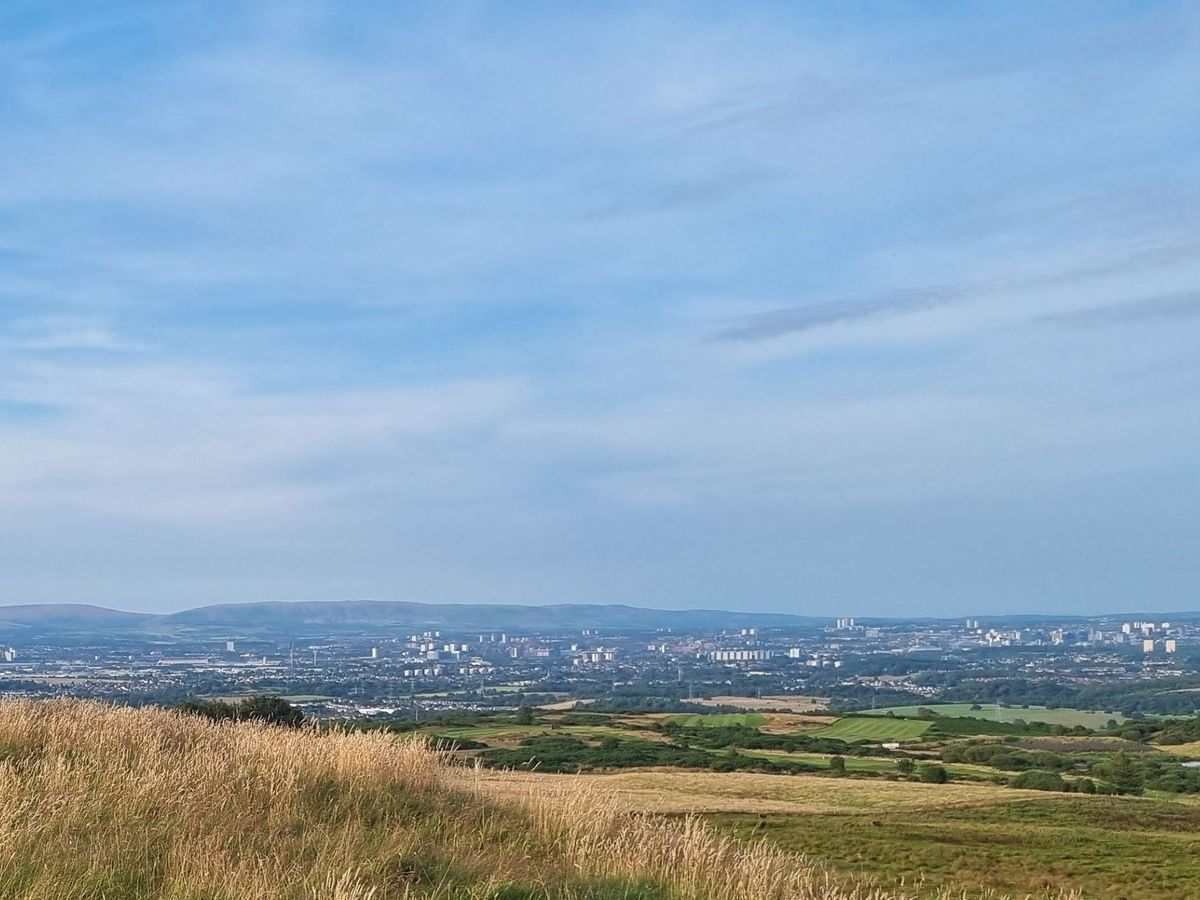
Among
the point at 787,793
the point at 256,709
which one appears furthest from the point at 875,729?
the point at 256,709

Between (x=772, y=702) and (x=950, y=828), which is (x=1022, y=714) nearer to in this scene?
(x=772, y=702)

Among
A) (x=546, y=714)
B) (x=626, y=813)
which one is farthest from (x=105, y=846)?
(x=546, y=714)

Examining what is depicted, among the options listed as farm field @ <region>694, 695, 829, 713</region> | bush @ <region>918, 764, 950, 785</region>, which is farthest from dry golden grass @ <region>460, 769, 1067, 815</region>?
farm field @ <region>694, 695, 829, 713</region>

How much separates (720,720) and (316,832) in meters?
96.7

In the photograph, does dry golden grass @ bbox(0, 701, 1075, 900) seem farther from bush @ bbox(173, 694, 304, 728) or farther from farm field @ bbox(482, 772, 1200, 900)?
bush @ bbox(173, 694, 304, 728)

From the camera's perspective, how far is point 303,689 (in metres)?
97.8

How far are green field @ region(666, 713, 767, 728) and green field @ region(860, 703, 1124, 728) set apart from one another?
1817cm

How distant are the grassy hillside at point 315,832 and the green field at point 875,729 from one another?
82065 millimetres

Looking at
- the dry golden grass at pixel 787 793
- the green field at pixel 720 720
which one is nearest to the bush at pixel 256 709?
the dry golden grass at pixel 787 793

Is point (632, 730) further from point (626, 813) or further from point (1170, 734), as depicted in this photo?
point (626, 813)

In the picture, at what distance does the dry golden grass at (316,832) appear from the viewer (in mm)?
7824

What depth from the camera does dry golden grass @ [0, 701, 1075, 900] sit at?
7824mm

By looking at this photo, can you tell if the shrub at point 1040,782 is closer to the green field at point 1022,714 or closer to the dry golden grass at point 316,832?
the dry golden grass at point 316,832

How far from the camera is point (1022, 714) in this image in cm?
13725
